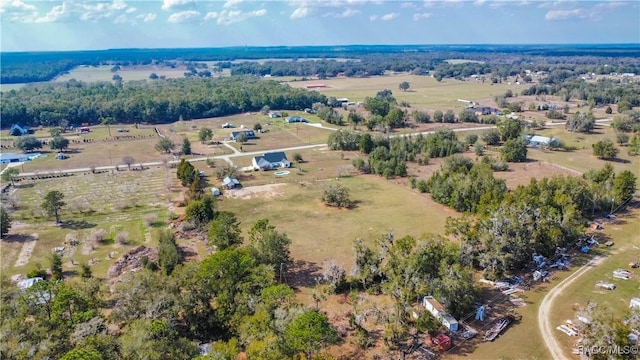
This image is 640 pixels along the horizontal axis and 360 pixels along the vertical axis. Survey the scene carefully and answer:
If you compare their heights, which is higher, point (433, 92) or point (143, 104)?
point (143, 104)

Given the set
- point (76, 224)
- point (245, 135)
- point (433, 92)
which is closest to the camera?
point (76, 224)

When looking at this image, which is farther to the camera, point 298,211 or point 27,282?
point 298,211

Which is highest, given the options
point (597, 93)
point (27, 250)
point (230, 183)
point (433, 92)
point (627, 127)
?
point (597, 93)

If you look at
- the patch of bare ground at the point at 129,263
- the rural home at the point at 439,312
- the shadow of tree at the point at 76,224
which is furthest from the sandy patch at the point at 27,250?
the rural home at the point at 439,312

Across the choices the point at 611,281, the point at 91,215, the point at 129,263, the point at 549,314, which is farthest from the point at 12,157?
the point at 611,281

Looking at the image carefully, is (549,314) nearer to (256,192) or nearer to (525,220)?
(525,220)

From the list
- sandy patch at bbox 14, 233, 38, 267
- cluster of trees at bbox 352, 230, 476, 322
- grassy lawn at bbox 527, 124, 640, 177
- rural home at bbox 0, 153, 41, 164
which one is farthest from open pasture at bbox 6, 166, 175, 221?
grassy lawn at bbox 527, 124, 640, 177
